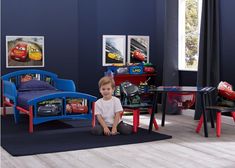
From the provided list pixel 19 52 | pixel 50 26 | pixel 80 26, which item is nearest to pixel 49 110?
pixel 19 52

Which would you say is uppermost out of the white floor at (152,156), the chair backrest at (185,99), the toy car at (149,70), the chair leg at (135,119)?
the toy car at (149,70)

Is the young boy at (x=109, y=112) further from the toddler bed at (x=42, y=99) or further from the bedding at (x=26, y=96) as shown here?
the bedding at (x=26, y=96)

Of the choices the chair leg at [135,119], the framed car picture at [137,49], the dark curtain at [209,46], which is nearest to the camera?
the chair leg at [135,119]

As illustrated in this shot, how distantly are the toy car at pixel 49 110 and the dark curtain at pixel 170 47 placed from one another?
2.29 metres

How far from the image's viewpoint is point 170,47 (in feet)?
24.3

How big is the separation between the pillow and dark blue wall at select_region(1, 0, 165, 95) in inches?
23.1

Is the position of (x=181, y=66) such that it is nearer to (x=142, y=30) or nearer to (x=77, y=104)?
(x=142, y=30)

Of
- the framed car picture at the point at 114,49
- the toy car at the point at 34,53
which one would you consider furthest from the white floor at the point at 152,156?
the toy car at the point at 34,53

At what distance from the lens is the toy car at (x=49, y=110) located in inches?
224

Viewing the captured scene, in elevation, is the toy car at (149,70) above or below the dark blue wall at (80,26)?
below

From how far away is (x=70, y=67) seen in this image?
299 inches

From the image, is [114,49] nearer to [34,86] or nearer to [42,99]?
[34,86]

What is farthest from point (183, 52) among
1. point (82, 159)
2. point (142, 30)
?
point (82, 159)

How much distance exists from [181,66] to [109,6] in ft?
5.50
